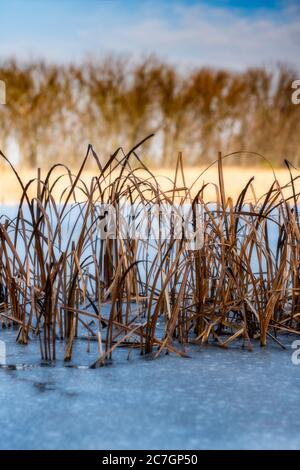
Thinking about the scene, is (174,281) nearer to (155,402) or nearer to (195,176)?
(155,402)

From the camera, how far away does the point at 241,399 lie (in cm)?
122

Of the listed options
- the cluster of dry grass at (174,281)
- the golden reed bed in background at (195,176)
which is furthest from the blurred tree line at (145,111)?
the cluster of dry grass at (174,281)

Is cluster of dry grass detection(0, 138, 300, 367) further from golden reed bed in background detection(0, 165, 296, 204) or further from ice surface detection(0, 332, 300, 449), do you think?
golden reed bed in background detection(0, 165, 296, 204)

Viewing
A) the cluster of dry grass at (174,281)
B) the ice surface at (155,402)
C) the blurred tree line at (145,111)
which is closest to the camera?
the ice surface at (155,402)

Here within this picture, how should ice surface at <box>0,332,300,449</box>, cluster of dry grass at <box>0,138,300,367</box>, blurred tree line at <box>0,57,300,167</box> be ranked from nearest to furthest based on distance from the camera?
ice surface at <box>0,332,300,449</box> → cluster of dry grass at <box>0,138,300,367</box> → blurred tree line at <box>0,57,300,167</box>

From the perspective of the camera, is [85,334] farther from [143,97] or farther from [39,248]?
[143,97]

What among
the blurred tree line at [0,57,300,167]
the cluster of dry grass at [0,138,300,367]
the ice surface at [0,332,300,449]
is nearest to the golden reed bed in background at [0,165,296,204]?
the blurred tree line at [0,57,300,167]

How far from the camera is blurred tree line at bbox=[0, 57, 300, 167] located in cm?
797

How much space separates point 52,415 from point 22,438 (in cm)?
11

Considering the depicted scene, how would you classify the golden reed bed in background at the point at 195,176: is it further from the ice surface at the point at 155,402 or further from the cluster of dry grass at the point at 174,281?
the ice surface at the point at 155,402

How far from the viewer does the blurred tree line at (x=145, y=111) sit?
7973 mm

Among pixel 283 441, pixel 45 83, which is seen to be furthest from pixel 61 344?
pixel 45 83

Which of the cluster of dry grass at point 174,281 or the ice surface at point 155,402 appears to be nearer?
the ice surface at point 155,402

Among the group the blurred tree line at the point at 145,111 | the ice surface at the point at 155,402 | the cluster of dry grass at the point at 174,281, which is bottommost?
the ice surface at the point at 155,402
